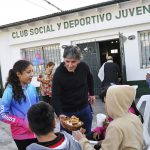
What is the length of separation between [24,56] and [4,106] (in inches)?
498

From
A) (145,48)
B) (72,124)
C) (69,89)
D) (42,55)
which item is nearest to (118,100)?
(72,124)

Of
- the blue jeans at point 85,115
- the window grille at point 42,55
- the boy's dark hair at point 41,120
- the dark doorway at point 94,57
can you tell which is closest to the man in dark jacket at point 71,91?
the blue jeans at point 85,115

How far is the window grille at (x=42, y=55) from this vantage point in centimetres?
1511

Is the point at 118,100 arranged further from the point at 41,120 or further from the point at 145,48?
the point at 145,48

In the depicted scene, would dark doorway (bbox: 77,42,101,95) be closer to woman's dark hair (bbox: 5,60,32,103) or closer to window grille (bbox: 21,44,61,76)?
window grille (bbox: 21,44,61,76)

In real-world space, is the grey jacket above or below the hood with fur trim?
below

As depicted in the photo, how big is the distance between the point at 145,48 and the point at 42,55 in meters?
4.96

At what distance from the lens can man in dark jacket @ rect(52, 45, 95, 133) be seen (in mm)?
4512

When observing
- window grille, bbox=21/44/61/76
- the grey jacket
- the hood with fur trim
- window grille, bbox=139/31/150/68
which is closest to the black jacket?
the grey jacket

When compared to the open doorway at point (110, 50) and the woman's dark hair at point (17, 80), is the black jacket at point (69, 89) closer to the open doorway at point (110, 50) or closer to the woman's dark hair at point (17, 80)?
the woman's dark hair at point (17, 80)

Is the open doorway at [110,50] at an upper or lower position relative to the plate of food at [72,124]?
upper

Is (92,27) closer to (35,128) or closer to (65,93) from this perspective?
(65,93)

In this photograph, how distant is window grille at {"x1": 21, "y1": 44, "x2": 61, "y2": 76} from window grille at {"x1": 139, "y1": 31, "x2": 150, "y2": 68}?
3.84 m

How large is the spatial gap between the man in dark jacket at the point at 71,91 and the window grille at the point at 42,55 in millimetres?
10262
